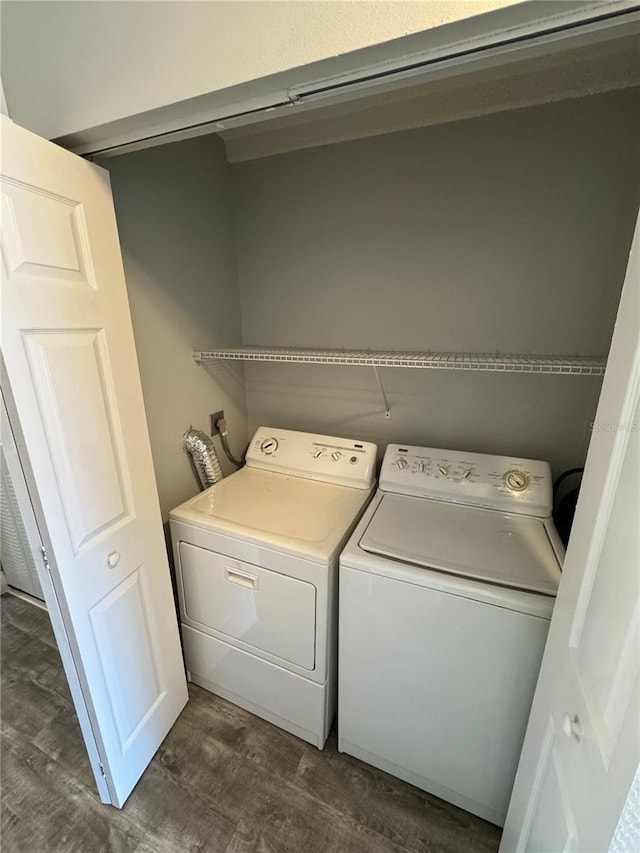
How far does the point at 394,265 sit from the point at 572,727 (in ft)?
5.47

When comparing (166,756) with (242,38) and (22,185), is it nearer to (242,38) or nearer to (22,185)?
(22,185)

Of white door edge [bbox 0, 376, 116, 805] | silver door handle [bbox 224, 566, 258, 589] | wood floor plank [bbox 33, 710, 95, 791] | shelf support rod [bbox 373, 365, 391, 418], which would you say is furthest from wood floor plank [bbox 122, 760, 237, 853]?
shelf support rod [bbox 373, 365, 391, 418]

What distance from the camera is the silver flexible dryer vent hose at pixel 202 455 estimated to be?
5.77ft

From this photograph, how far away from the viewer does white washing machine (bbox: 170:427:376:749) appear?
4.36 feet

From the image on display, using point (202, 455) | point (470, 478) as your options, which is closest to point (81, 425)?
point (202, 455)

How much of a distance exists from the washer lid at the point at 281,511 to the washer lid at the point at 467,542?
0.14 meters

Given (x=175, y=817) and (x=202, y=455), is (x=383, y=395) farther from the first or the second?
(x=175, y=817)

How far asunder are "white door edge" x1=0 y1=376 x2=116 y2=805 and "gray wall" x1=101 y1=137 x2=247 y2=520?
611 millimetres

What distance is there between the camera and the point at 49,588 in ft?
3.44

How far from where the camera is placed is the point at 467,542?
129 centimetres

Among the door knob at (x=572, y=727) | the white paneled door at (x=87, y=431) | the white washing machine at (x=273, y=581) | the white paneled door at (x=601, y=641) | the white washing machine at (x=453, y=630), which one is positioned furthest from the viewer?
the white washing machine at (x=273, y=581)

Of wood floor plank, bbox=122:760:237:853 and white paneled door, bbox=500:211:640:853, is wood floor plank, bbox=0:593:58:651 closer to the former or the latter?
wood floor plank, bbox=122:760:237:853

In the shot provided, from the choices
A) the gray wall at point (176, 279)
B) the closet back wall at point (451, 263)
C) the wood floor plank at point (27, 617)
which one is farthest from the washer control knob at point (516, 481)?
the wood floor plank at point (27, 617)

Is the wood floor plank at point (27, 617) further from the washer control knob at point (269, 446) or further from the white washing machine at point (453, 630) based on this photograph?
the white washing machine at point (453, 630)
